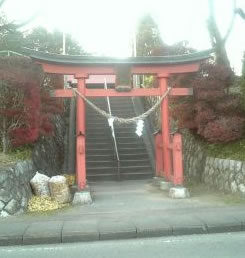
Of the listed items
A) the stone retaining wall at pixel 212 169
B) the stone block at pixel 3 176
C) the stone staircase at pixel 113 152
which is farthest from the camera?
the stone staircase at pixel 113 152

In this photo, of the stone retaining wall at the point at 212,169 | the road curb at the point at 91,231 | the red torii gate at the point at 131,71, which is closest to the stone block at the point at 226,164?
the stone retaining wall at the point at 212,169

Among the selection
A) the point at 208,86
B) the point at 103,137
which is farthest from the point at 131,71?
the point at 103,137

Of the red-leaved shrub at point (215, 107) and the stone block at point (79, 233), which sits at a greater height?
the red-leaved shrub at point (215, 107)

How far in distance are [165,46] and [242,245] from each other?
969 cm

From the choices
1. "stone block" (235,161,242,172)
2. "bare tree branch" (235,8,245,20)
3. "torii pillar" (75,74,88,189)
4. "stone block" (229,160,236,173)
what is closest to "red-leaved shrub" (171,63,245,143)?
"stone block" (229,160,236,173)

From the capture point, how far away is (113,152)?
637 inches

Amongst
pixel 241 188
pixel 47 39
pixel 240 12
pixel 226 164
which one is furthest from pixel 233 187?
pixel 47 39

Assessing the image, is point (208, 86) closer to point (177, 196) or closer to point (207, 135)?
point (207, 135)

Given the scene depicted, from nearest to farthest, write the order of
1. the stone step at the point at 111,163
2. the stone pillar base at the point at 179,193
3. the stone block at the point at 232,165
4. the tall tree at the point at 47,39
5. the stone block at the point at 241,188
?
the stone block at the point at 241,188, the stone block at the point at 232,165, the stone pillar base at the point at 179,193, the stone step at the point at 111,163, the tall tree at the point at 47,39

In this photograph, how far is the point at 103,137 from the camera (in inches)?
682

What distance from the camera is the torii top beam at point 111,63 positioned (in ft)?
36.7

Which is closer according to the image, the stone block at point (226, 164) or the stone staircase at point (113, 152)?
the stone block at point (226, 164)

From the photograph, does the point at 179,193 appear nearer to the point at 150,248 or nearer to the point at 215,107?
the point at 215,107

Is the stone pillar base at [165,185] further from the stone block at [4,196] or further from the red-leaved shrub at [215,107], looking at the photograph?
the stone block at [4,196]
